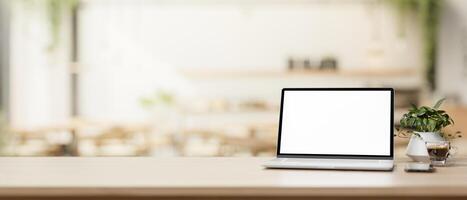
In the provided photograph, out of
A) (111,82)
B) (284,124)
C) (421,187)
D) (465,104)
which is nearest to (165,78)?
(111,82)

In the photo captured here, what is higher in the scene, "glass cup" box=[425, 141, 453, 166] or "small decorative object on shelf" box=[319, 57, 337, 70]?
"small decorative object on shelf" box=[319, 57, 337, 70]

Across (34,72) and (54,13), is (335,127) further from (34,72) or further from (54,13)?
(34,72)

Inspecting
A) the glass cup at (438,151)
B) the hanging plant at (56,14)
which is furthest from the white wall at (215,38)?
the glass cup at (438,151)

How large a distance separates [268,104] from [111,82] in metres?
2.09

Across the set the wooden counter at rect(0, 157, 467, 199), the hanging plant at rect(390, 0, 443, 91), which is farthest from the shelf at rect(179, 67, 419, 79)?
the wooden counter at rect(0, 157, 467, 199)

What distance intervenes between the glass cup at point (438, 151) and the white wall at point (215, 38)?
7.23 meters

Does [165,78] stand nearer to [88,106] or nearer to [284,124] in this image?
[88,106]

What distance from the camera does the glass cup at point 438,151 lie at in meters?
2.07

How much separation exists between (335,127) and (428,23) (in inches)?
287

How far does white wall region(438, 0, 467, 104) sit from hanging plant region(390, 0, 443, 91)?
0.13m

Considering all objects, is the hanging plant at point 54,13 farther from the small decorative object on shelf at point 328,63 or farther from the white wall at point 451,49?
the white wall at point 451,49

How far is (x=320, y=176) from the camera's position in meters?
1.84

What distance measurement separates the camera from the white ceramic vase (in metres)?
2.10

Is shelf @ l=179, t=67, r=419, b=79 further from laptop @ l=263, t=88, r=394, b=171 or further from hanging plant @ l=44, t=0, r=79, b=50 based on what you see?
laptop @ l=263, t=88, r=394, b=171
